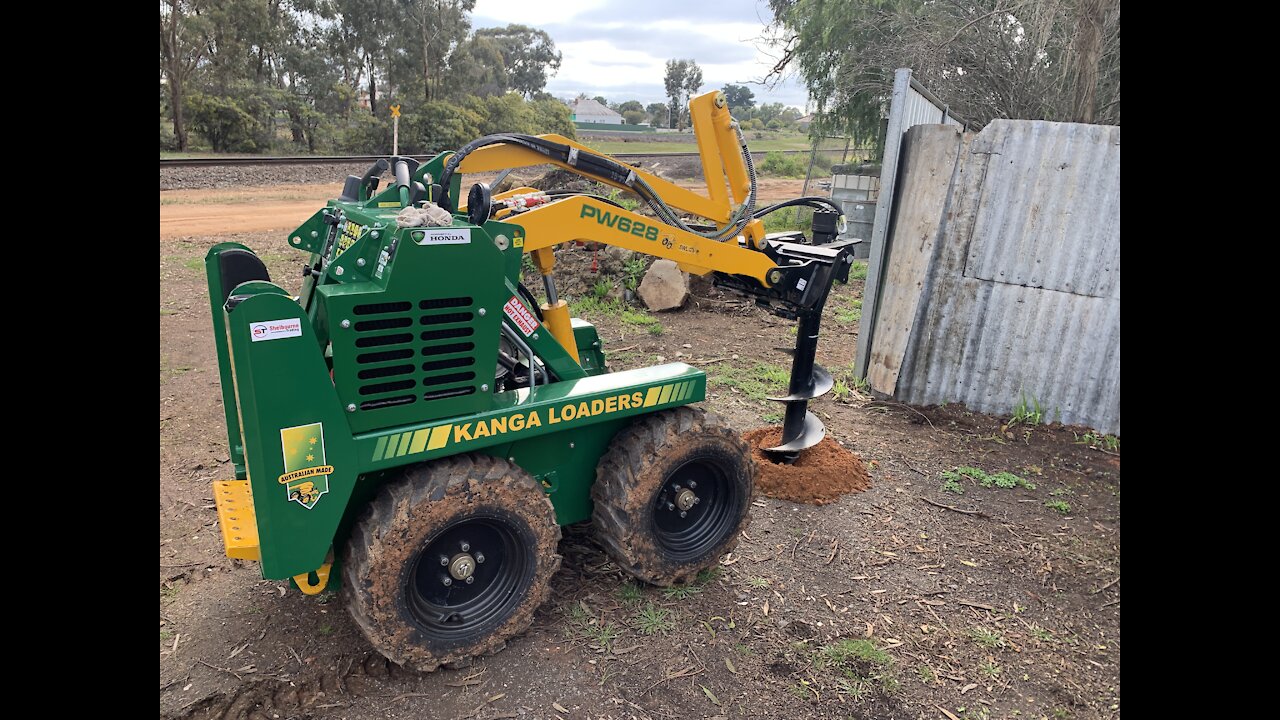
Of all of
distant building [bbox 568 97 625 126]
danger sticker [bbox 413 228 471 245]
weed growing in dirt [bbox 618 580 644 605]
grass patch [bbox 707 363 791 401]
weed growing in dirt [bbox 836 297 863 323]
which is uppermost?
distant building [bbox 568 97 625 126]

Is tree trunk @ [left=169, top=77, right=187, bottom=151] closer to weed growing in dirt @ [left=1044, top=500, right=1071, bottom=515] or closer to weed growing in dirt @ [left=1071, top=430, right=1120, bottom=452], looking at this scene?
weed growing in dirt @ [left=1071, top=430, right=1120, bottom=452]

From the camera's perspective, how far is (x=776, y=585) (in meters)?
4.13

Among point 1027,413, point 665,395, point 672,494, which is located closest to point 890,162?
point 1027,413

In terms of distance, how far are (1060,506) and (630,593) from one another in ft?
10.3

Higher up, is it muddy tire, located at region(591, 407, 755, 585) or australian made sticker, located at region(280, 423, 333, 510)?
australian made sticker, located at region(280, 423, 333, 510)

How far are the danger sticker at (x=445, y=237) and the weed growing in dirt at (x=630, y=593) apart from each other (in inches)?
78.4

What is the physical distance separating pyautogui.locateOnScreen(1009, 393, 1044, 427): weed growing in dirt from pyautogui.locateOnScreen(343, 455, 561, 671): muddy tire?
446 centimetres

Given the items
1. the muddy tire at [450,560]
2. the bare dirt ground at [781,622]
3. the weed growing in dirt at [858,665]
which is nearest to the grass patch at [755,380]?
the bare dirt ground at [781,622]

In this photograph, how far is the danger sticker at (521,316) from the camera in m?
3.67

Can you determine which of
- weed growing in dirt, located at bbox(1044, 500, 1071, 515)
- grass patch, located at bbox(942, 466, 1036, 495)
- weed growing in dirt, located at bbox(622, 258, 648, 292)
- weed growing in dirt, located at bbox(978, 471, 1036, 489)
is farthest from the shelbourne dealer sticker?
weed growing in dirt, located at bbox(622, 258, 648, 292)

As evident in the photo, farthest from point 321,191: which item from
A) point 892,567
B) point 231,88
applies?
point 892,567

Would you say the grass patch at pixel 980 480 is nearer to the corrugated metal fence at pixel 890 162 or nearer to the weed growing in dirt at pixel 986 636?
the weed growing in dirt at pixel 986 636

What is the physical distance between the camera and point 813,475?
17.1 ft

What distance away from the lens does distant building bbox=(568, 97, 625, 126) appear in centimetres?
9212
